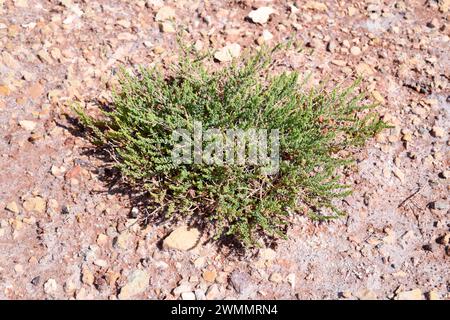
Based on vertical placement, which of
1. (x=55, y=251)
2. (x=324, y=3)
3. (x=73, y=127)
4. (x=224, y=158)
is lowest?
(x=55, y=251)

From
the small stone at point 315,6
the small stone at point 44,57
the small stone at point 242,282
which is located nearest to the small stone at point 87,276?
the small stone at point 242,282

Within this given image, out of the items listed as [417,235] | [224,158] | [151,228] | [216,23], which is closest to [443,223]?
[417,235]

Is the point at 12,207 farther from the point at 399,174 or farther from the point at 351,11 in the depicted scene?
the point at 351,11

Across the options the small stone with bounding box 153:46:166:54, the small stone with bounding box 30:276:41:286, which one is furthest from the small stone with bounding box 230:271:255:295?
the small stone with bounding box 153:46:166:54

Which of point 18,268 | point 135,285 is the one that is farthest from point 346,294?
point 18,268

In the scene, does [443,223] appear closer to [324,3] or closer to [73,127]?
[324,3]

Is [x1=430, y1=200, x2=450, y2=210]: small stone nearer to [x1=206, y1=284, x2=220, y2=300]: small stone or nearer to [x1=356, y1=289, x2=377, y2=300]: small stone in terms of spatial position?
[x1=356, y1=289, x2=377, y2=300]: small stone
